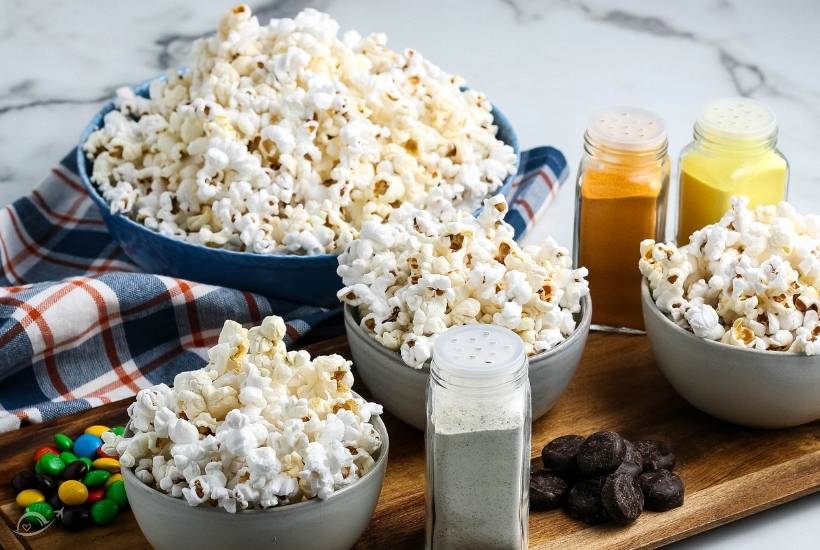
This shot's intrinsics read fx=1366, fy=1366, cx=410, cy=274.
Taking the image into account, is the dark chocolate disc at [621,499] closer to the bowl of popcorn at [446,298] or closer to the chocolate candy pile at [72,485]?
the bowl of popcorn at [446,298]

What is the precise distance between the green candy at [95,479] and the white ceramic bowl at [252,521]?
0.24 metres

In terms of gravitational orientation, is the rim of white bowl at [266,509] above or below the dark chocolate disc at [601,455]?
above

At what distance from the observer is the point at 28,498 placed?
1.98 metres

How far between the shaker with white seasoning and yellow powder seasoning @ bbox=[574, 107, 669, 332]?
57cm

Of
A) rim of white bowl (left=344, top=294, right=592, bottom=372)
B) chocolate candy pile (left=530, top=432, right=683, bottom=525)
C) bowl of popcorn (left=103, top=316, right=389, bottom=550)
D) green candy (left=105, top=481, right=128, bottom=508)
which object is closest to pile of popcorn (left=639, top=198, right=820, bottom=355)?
rim of white bowl (left=344, top=294, right=592, bottom=372)

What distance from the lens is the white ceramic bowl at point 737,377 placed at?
2012 millimetres

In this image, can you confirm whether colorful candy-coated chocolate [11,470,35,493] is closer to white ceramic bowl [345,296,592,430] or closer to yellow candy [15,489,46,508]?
yellow candy [15,489,46,508]

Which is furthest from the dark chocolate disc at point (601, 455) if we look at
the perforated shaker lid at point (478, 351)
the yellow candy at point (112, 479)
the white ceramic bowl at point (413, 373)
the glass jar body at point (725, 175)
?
the yellow candy at point (112, 479)

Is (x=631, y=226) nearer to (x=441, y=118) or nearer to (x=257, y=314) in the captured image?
(x=441, y=118)

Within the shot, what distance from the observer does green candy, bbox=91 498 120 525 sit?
76.7 inches

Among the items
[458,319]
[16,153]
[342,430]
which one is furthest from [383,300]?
[16,153]

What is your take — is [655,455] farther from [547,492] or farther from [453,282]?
[453,282]

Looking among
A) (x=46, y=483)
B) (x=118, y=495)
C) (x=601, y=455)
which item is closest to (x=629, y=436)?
(x=601, y=455)

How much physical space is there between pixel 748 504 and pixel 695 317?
0.28m
